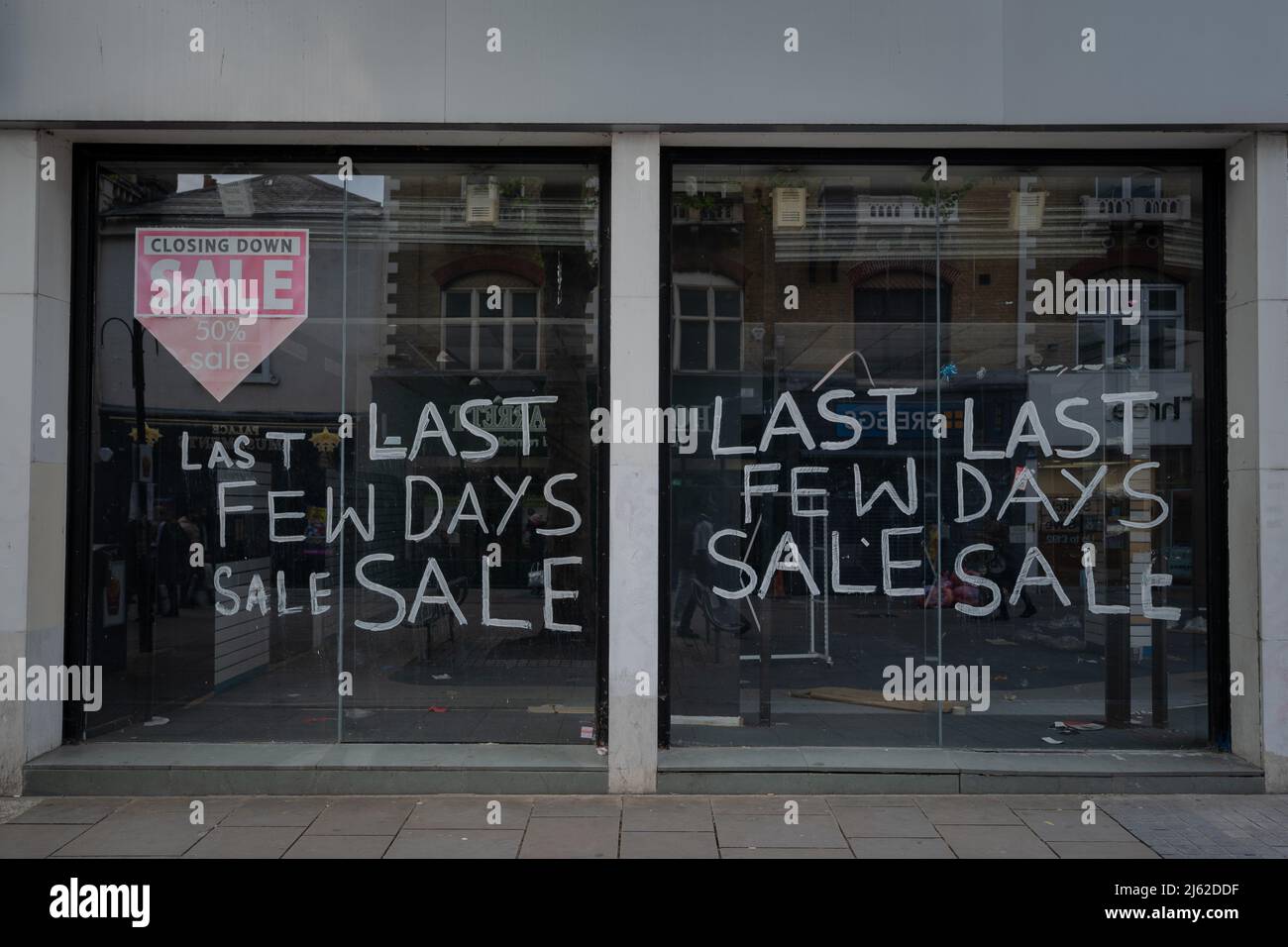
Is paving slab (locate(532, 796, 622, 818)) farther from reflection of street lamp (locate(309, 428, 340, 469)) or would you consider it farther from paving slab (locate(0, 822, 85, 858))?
reflection of street lamp (locate(309, 428, 340, 469))

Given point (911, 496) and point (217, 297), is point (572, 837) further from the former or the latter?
point (217, 297)

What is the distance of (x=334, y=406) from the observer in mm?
6914

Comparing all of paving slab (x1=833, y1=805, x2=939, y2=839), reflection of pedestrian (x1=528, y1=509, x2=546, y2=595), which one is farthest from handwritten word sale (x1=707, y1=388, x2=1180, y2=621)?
paving slab (x1=833, y1=805, x2=939, y2=839)

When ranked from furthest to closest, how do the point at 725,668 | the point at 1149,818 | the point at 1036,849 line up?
the point at 725,668 < the point at 1149,818 < the point at 1036,849

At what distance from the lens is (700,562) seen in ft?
22.5

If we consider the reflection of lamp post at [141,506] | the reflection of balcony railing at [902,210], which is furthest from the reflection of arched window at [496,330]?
the reflection of balcony railing at [902,210]

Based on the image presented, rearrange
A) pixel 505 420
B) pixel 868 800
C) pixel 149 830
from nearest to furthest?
1. pixel 149 830
2. pixel 868 800
3. pixel 505 420

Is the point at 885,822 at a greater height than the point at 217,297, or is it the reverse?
the point at 217,297

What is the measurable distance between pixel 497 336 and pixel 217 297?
6.96 ft

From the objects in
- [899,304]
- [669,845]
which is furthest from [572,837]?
[899,304]

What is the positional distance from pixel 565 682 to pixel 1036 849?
10.7ft

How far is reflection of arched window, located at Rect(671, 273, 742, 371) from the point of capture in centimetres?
686

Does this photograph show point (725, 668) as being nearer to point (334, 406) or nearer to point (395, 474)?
point (395, 474)

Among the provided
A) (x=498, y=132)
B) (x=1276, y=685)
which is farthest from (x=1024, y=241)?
(x=498, y=132)
